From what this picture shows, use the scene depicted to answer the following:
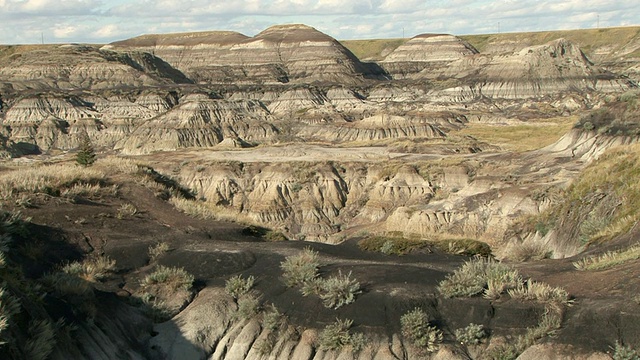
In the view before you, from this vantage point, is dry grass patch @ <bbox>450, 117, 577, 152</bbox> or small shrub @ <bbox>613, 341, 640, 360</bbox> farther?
dry grass patch @ <bbox>450, 117, 577, 152</bbox>

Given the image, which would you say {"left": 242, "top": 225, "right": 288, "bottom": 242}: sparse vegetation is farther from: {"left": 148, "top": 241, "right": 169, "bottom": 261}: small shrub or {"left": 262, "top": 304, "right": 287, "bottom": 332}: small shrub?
{"left": 262, "top": 304, "right": 287, "bottom": 332}: small shrub

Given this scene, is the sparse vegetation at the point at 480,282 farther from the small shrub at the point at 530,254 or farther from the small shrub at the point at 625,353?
the small shrub at the point at 530,254

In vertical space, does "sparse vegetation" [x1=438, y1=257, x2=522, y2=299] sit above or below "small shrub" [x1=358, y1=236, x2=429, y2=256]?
above

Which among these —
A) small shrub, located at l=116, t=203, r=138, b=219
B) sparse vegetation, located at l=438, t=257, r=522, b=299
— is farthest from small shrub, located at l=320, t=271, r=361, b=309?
small shrub, located at l=116, t=203, r=138, b=219

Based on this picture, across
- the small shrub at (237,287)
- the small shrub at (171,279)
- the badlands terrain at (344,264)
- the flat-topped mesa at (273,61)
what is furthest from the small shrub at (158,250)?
the flat-topped mesa at (273,61)

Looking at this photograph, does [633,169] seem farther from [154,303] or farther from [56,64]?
[56,64]
